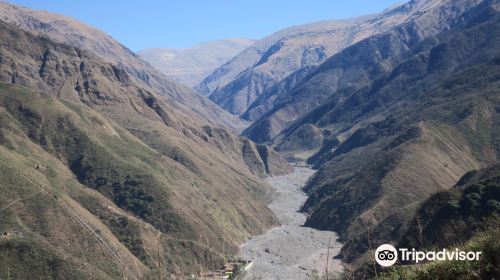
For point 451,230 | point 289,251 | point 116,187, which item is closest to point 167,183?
point 116,187

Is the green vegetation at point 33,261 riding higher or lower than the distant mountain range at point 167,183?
higher

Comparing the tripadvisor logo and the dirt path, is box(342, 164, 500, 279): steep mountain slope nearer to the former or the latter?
the tripadvisor logo

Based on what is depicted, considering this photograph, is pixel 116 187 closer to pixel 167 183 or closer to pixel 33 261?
pixel 167 183

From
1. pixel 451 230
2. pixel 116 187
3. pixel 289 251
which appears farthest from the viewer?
pixel 116 187

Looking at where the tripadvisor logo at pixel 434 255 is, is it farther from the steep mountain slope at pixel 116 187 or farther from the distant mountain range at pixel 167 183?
the steep mountain slope at pixel 116 187

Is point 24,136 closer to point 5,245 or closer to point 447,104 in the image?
point 5,245

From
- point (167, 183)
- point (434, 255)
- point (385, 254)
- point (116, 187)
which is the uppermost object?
point (434, 255)

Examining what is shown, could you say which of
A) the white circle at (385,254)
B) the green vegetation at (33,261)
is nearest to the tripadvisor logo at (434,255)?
the white circle at (385,254)

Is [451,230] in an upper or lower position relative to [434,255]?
lower

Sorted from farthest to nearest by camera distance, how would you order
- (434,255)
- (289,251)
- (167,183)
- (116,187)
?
1. (167,183)
2. (116,187)
3. (289,251)
4. (434,255)
